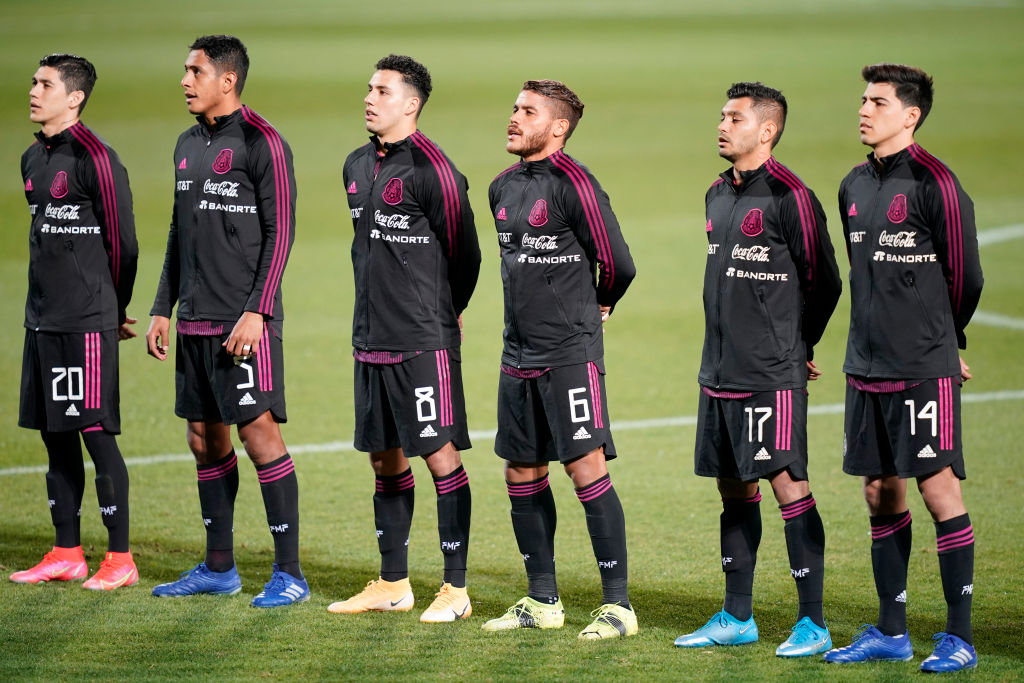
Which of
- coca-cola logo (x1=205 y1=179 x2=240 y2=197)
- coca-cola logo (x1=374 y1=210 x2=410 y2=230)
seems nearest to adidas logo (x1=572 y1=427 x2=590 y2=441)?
coca-cola logo (x1=374 y1=210 x2=410 y2=230)

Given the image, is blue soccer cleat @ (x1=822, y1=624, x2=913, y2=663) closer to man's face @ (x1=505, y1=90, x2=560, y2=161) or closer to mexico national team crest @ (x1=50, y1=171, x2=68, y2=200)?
man's face @ (x1=505, y1=90, x2=560, y2=161)

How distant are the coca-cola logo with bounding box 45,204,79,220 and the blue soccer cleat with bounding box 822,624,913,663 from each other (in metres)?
4.01

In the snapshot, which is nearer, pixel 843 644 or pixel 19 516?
pixel 843 644

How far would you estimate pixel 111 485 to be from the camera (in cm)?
661

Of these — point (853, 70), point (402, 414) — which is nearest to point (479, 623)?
point (402, 414)

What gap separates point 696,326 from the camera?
529 inches

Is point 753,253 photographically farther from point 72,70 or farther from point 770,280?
point 72,70

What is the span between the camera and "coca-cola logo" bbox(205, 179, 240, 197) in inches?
246

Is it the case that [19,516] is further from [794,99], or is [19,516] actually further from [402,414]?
[794,99]

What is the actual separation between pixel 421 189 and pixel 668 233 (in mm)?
11860

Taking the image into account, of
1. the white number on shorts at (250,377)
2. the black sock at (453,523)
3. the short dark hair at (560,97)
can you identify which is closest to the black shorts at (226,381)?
the white number on shorts at (250,377)

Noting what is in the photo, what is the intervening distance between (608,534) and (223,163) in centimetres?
243

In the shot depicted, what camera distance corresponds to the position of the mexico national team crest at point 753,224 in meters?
5.57

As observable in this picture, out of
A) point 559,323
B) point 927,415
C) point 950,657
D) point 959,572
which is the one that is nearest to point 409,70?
point 559,323
